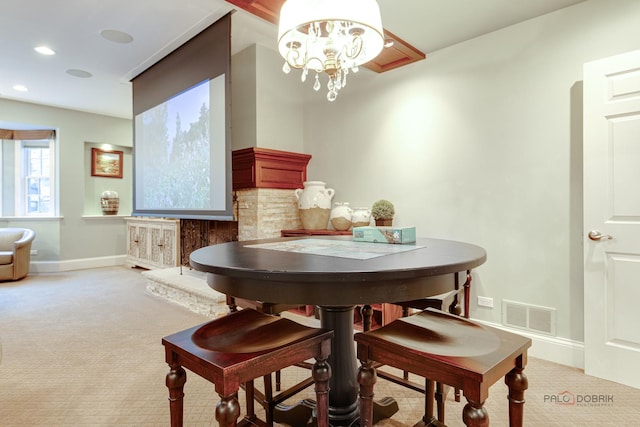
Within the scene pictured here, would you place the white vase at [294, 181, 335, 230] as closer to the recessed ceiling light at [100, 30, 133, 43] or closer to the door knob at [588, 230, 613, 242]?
the door knob at [588, 230, 613, 242]

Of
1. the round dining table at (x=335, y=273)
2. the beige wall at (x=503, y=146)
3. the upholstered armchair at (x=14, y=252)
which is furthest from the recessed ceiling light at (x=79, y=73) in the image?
the round dining table at (x=335, y=273)

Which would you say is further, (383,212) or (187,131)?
(187,131)

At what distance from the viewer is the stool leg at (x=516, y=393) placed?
3.70 feet

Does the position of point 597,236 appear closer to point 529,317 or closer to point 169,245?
point 529,317

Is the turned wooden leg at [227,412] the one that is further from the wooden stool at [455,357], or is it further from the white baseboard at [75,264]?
the white baseboard at [75,264]

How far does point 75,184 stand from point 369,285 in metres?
6.47

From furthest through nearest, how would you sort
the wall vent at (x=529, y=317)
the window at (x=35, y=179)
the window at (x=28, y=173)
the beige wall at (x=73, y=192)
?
1. the window at (x=35, y=179)
2. the window at (x=28, y=173)
3. the beige wall at (x=73, y=192)
4. the wall vent at (x=529, y=317)

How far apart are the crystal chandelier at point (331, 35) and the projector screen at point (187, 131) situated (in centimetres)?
124

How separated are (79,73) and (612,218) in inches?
215

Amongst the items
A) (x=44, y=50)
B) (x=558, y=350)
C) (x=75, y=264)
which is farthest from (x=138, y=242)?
(x=558, y=350)

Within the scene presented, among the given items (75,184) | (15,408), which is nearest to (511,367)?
(15,408)

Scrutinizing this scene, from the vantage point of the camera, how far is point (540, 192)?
2.49 metres

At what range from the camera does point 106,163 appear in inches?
249

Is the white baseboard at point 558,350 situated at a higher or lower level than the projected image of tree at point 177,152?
lower
